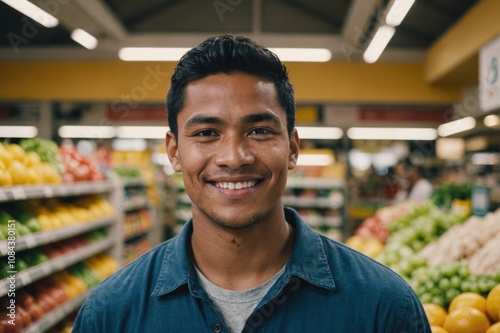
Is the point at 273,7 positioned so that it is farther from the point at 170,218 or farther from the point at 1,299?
the point at 1,299

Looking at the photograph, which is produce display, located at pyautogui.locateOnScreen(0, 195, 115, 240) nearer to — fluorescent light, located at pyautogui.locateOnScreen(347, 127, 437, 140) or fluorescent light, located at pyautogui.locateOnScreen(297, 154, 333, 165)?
fluorescent light, located at pyautogui.locateOnScreen(297, 154, 333, 165)

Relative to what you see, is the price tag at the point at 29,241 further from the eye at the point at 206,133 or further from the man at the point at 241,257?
the eye at the point at 206,133

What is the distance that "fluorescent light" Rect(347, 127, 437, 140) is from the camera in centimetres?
1002

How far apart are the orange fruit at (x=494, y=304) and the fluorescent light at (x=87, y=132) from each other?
8672 mm

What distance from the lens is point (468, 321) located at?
7.24ft

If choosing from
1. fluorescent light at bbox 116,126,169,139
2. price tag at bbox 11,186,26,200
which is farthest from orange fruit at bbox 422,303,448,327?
fluorescent light at bbox 116,126,169,139

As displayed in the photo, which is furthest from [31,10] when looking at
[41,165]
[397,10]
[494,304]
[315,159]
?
[315,159]

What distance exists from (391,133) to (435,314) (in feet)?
27.0

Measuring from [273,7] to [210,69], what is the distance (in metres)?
7.57

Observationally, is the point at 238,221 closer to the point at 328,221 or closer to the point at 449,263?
the point at 449,263

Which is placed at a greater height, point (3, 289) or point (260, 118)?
point (260, 118)

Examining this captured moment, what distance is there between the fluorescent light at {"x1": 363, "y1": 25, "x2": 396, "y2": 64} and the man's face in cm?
523

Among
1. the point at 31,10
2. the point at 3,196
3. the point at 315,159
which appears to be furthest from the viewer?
the point at 315,159

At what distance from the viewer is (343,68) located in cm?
951
